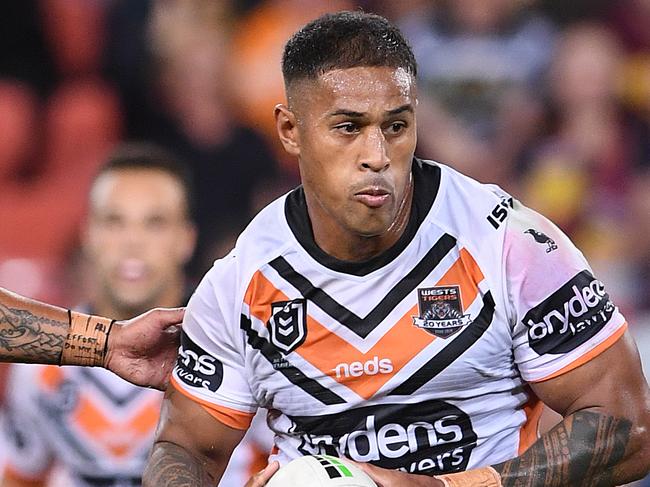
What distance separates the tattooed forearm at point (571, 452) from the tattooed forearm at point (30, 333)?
1.45 m

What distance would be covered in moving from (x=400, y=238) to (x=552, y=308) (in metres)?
0.47

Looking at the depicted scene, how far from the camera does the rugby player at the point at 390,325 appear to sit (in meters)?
3.36

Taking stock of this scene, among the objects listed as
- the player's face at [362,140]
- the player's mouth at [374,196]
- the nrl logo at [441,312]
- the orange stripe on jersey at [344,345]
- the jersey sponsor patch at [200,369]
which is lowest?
the jersey sponsor patch at [200,369]

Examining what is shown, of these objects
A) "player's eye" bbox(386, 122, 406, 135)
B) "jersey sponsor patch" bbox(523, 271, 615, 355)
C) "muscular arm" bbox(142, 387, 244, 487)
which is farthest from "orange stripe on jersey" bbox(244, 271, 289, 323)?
"jersey sponsor patch" bbox(523, 271, 615, 355)

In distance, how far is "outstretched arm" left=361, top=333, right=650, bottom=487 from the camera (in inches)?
132

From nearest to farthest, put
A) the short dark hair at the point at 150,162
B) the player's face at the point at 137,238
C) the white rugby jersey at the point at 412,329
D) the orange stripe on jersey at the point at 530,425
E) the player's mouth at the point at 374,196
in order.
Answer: the player's mouth at the point at 374,196 < the white rugby jersey at the point at 412,329 < the orange stripe on jersey at the point at 530,425 < the player's face at the point at 137,238 < the short dark hair at the point at 150,162

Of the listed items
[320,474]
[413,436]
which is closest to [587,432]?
[413,436]

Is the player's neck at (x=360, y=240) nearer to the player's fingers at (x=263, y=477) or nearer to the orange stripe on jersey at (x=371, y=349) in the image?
the orange stripe on jersey at (x=371, y=349)

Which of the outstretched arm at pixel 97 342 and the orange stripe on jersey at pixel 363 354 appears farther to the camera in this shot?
the outstretched arm at pixel 97 342

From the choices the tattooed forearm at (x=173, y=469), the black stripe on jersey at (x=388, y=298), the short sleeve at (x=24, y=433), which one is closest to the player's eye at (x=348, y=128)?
the black stripe on jersey at (x=388, y=298)

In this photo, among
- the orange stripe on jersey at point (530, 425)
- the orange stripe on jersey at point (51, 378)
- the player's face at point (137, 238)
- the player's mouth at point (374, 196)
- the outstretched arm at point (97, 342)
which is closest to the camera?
the player's mouth at point (374, 196)

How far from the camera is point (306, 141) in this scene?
3.46 meters

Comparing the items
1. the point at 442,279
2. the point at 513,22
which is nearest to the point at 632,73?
the point at 513,22

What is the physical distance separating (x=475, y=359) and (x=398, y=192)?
51 centimetres
